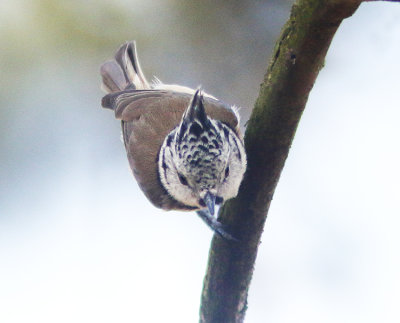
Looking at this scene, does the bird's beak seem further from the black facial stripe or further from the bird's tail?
the bird's tail

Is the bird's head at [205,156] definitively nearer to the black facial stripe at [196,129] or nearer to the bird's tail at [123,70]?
the black facial stripe at [196,129]

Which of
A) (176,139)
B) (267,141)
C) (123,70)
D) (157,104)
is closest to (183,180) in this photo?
(176,139)

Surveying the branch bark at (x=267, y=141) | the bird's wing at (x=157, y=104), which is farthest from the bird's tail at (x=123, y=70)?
the branch bark at (x=267, y=141)

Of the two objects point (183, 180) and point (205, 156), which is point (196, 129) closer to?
point (205, 156)

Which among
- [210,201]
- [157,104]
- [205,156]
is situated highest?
[157,104]

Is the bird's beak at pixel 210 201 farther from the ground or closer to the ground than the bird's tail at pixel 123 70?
closer to the ground

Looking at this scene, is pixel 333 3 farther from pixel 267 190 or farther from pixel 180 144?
pixel 180 144

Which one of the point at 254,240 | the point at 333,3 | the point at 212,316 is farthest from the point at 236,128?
the point at 333,3
